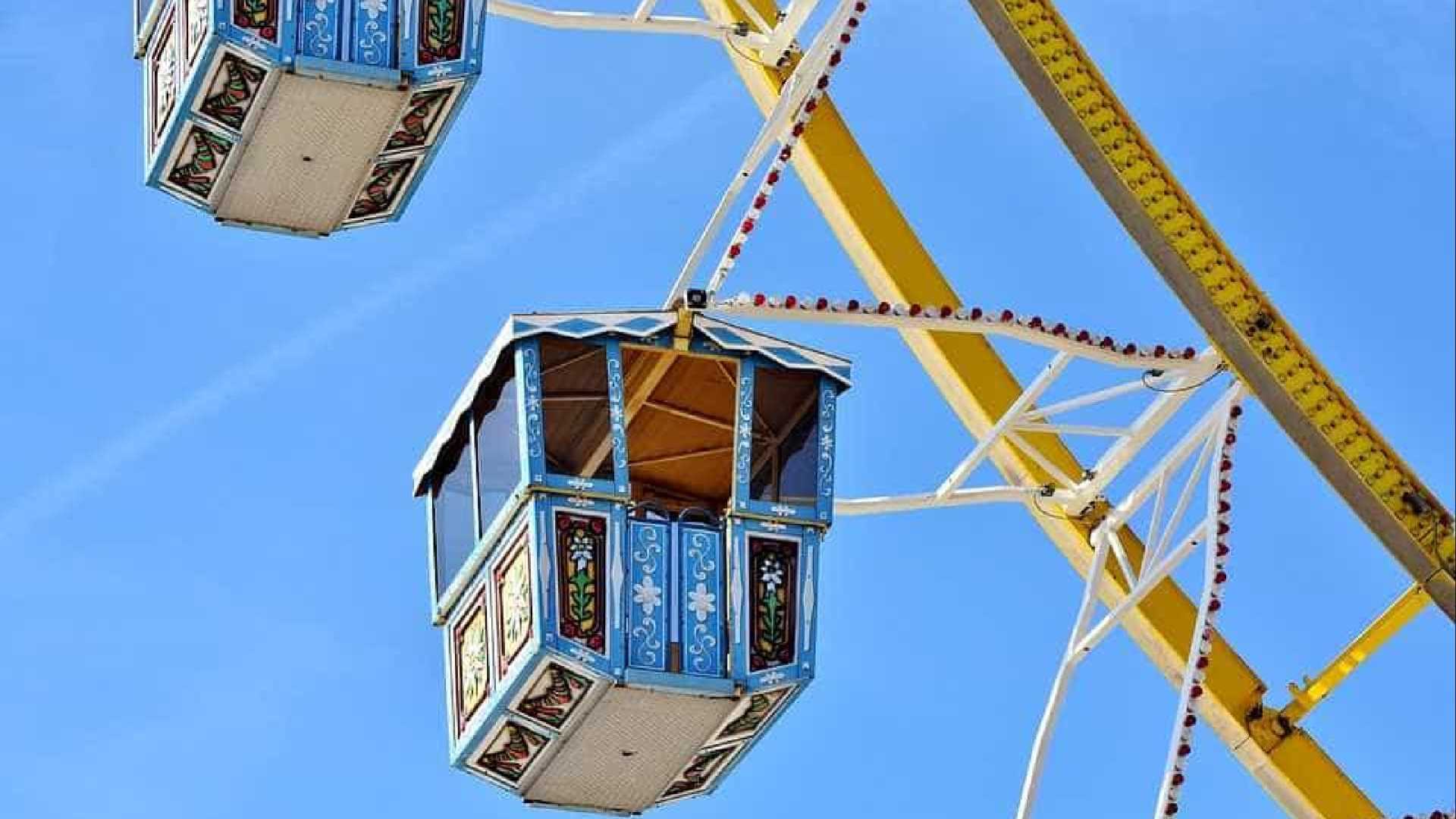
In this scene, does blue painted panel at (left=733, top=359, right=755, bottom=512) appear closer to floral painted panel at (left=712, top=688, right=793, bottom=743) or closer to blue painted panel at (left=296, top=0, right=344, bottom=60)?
floral painted panel at (left=712, top=688, right=793, bottom=743)

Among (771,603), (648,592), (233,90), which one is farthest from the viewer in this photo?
(233,90)

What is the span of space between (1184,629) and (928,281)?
8.09ft

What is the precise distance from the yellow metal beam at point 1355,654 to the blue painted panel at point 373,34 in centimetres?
598

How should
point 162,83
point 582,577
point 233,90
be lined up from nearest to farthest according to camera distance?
point 582,577
point 233,90
point 162,83

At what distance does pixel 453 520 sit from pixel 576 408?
3.45 feet

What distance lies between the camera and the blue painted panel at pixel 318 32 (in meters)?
27.0

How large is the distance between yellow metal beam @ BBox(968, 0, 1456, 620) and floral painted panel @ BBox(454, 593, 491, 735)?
376 centimetres

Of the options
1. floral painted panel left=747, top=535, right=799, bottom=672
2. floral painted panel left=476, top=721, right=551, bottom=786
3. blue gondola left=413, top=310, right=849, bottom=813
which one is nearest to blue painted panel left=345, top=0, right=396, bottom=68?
blue gondola left=413, top=310, right=849, bottom=813

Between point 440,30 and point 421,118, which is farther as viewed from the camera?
point 421,118

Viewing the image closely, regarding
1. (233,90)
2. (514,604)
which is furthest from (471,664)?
(233,90)

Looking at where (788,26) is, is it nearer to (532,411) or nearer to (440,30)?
(440,30)

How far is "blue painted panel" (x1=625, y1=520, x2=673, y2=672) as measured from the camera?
26281mm

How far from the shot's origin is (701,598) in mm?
26531

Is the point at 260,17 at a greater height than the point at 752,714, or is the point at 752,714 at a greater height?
the point at 260,17
